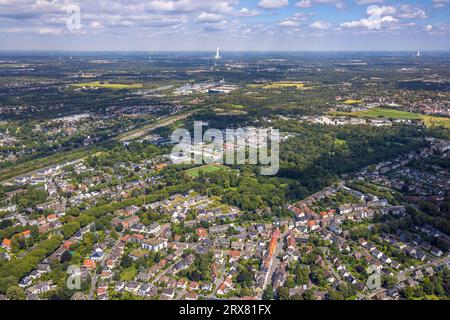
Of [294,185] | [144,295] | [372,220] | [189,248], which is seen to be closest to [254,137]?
[294,185]

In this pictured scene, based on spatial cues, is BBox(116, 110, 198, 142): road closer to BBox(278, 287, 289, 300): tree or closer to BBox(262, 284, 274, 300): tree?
BBox(262, 284, 274, 300): tree

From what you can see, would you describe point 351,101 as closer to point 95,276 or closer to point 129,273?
point 129,273

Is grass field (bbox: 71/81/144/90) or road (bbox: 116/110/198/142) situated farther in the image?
grass field (bbox: 71/81/144/90)

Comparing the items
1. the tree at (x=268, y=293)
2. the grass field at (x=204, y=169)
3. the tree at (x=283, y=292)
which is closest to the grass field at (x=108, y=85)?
the grass field at (x=204, y=169)

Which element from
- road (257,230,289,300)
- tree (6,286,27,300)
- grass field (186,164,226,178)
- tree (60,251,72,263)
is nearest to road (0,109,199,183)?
grass field (186,164,226,178)

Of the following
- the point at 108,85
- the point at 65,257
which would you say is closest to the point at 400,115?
the point at 65,257

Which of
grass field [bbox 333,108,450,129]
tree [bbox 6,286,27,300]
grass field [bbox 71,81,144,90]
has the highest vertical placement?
grass field [bbox 71,81,144,90]
